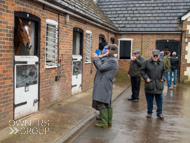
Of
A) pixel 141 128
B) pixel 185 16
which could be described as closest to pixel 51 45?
pixel 141 128

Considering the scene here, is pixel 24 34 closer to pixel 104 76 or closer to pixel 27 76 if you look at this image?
pixel 27 76

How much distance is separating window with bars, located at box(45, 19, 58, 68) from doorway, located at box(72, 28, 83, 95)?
5.14 feet

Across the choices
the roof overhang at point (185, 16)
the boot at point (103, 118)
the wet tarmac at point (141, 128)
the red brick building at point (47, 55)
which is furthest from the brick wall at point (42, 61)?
the roof overhang at point (185, 16)

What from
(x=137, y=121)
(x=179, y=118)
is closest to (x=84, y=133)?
(x=137, y=121)

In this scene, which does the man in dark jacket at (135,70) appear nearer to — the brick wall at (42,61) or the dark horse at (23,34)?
the brick wall at (42,61)

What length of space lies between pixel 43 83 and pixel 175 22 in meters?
12.5

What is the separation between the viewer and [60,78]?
28.2 ft

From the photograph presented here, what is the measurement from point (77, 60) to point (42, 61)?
10.1ft

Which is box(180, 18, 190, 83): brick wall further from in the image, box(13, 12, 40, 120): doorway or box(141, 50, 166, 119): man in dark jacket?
box(13, 12, 40, 120): doorway

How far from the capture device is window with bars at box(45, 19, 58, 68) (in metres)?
7.93

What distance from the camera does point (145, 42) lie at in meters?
17.4

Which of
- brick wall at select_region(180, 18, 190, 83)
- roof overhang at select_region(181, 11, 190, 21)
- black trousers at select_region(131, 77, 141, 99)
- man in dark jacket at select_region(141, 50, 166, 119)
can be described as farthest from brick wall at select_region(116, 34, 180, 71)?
man in dark jacket at select_region(141, 50, 166, 119)

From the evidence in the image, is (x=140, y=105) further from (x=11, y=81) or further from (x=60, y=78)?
(x=11, y=81)

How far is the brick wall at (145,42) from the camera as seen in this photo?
56.1ft
